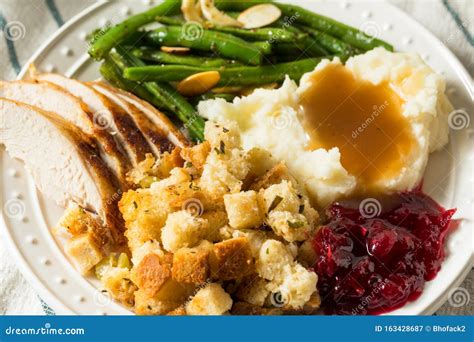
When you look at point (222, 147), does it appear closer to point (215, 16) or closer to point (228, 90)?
point (228, 90)

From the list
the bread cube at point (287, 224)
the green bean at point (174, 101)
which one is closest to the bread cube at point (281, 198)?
the bread cube at point (287, 224)

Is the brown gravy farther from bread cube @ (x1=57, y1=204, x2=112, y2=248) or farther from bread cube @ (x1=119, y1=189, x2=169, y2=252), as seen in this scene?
bread cube @ (x1=57, y1=204, x2=112, y2=248)

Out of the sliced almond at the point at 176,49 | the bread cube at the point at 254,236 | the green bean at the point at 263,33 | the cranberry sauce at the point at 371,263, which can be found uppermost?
the sliced almond at the point at 176,49

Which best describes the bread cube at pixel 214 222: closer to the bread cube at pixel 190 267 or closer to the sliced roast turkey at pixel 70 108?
the bread cube at pixel 190 267

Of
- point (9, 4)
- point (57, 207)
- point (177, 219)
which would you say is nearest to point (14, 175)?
point (57, 207)

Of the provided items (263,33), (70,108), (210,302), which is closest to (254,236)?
(210,302)


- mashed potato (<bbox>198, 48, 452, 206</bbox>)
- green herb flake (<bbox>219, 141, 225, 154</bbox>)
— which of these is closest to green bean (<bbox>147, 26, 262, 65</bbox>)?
mashed potato (<bbox>198, 48, 452, 206</bbox>)
